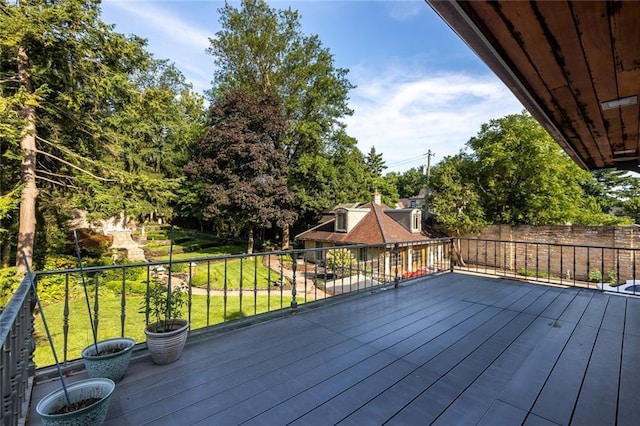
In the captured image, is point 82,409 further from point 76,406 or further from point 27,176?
point 27,176

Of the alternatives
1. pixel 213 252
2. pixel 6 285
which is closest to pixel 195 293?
pixel 6 285

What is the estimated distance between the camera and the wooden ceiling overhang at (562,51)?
114 centimetres

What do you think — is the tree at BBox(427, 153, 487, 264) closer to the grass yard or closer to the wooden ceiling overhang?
the grass yard

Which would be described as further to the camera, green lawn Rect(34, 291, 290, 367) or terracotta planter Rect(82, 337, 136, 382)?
green lawn Rect(34, 291, 290, 367)

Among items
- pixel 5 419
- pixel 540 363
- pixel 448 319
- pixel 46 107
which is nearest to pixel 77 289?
pixel 46 107

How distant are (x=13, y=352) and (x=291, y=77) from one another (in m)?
17.6

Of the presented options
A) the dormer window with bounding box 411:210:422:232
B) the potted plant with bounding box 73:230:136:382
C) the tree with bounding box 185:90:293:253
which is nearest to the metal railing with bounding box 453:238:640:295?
the dormer window with bounding box 411:210:422:232

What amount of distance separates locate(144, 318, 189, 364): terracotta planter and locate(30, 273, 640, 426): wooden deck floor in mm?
78

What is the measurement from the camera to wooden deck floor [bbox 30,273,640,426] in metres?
1.70

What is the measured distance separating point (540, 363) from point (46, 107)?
33.5 feet

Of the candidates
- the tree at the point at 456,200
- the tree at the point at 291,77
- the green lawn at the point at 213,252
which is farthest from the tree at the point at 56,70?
the tree at the point at 456,200

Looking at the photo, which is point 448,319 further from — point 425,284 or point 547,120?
point 547,120

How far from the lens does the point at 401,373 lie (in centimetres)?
213

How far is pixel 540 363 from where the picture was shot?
90.3 inches
